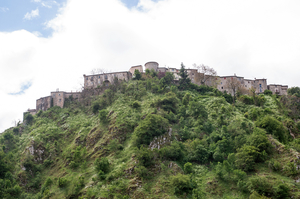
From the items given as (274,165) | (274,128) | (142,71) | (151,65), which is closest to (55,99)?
(142,71)

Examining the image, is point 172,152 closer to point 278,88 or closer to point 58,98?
point 58,98

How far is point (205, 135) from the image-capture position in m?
36.7

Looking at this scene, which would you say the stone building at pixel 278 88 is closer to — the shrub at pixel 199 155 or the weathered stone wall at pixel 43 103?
the shrub at pixel 199 155

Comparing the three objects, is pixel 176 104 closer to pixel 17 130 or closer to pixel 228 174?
pixel 228 174

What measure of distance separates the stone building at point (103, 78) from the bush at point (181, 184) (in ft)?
129

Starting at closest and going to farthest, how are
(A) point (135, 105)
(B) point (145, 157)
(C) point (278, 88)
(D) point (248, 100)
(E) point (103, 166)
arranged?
(B) point (145, 157)
(E) point (103, 166)
(A) point (135, 105)
(D) point (248, 100)
(C) point (278, 88)

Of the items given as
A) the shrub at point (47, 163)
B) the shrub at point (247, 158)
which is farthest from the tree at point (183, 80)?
the shrub at point (47, 163)

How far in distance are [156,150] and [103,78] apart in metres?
35.7

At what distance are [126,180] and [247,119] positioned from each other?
894 inches

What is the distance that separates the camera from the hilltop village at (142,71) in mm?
60463

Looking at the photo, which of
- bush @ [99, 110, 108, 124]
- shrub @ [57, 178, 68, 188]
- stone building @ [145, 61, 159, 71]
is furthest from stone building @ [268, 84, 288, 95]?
shrub @ [57, 178, 68, 188]

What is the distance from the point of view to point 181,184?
27.6 meters

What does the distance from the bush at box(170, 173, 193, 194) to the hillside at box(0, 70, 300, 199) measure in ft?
0.39

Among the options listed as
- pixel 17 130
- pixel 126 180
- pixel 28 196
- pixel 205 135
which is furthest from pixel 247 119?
pixel 17 130
